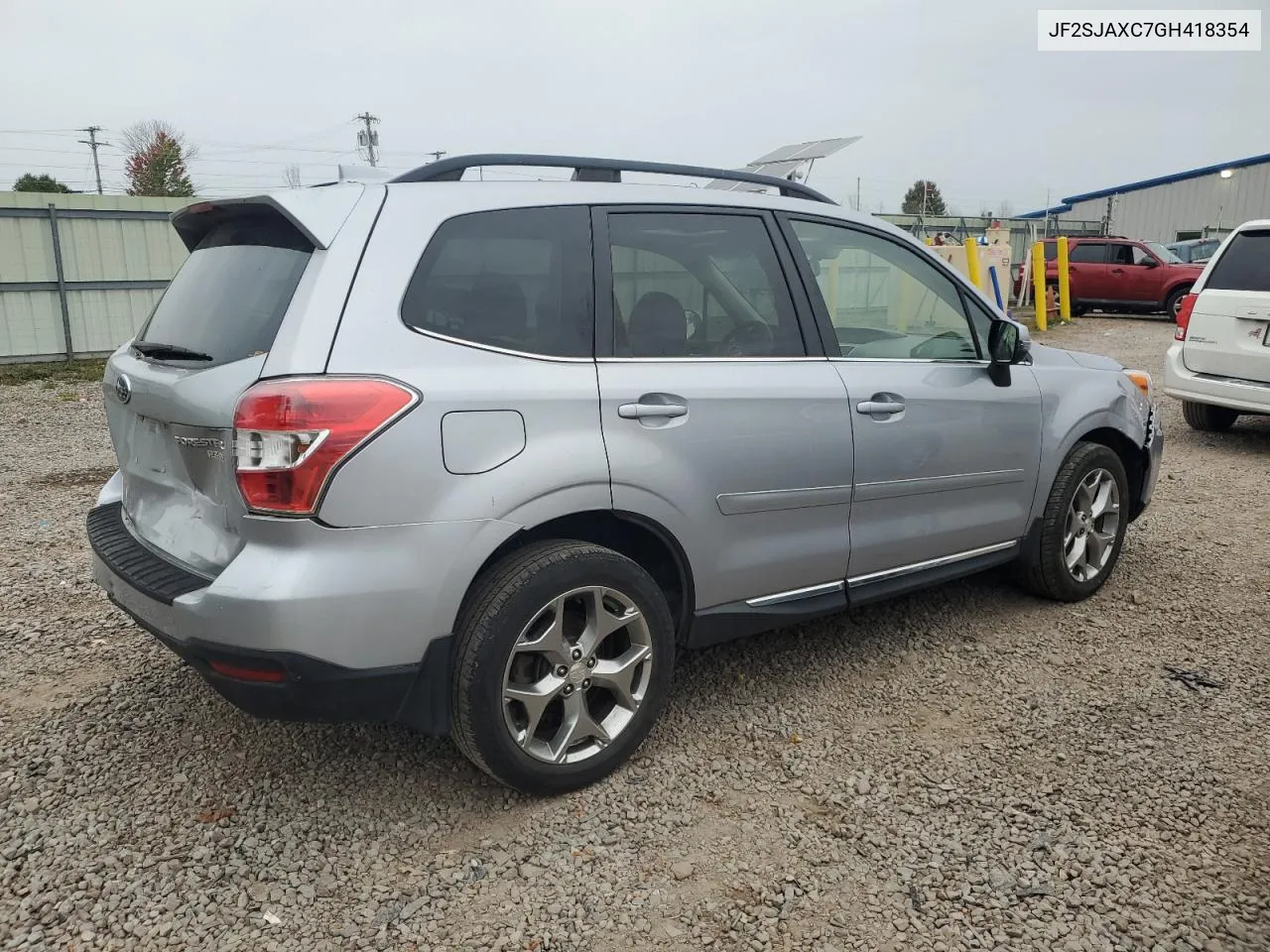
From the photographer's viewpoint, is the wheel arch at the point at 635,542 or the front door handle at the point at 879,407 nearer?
the wheel arch at the point at 635,542

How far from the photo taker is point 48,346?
525 inches

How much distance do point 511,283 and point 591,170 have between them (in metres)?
0.60

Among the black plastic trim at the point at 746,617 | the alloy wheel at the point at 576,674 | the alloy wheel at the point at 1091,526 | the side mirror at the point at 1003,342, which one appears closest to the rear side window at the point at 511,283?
the alloy wheel at the point at 576,674

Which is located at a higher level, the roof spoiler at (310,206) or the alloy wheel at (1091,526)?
the roof spoiler at (310,206)

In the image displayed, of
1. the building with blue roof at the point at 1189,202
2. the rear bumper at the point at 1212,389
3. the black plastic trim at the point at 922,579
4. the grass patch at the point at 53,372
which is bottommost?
the black plastic trim at the point at 922,579

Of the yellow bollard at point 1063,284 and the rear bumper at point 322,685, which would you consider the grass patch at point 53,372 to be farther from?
the yellow bollard at point 1063,284

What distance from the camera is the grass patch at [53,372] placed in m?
11.9

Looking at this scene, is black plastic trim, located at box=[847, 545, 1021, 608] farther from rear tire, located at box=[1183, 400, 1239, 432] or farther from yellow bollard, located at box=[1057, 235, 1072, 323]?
yellow bollard, located at box=[1057, 235, 1072, 323]

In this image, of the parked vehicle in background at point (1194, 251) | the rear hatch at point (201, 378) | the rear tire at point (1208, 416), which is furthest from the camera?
the parked vehicle in background at point (1194, 251)

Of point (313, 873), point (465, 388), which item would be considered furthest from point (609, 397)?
point (313, 873)

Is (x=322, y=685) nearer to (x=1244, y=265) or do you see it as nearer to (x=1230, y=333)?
(x=1230, y=333)

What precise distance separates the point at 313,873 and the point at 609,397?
58.1 inches

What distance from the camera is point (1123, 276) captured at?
2030 centimetres

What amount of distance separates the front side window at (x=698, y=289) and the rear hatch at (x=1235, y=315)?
5653 millimetres
